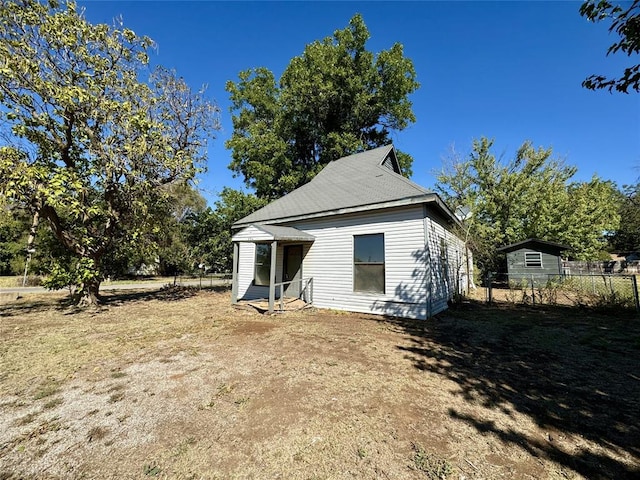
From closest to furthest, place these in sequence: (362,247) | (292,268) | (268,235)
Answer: (268,235)
(362,247)
(292,268)

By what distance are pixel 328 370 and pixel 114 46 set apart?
38.6 ft

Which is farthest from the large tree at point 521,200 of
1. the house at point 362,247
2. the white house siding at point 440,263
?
the house at point 362,247

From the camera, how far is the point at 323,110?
18.3m

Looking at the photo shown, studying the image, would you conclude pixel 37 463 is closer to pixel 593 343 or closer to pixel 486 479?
pixel 486 479

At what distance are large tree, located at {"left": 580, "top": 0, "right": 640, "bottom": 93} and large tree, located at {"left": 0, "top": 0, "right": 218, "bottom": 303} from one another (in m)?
10.5

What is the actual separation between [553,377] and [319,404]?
3.33 m

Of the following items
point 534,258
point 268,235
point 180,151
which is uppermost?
point 180,151

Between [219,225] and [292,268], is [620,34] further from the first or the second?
[219,225]

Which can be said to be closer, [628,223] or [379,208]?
[379,208]

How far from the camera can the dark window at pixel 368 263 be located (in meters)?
8.14

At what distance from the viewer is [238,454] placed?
2.29 meters

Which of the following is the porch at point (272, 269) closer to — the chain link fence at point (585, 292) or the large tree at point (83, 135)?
the large tree at point (83, 135)

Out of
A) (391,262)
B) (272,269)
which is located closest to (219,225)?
(272,269)

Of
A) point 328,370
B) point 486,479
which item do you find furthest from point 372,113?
point 486,479
